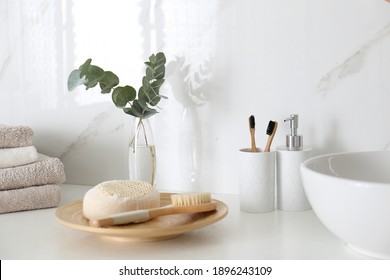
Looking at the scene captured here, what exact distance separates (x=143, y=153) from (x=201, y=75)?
22 centimetres

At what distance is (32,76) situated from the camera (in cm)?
145

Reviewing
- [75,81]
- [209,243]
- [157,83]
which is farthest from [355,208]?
[75,81]

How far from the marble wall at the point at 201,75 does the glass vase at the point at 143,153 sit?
0.27 feet

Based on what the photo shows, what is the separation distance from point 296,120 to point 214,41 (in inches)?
10.7

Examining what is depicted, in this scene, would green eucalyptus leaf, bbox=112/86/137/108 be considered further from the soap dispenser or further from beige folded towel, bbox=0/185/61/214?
the soap dispenser

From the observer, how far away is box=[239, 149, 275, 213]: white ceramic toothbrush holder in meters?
1.09

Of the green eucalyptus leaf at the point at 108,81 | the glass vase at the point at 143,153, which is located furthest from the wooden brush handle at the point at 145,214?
the green eucalyptus leaf at the point at 108,81

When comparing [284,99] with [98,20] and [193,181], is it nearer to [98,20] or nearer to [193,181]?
[193,181]

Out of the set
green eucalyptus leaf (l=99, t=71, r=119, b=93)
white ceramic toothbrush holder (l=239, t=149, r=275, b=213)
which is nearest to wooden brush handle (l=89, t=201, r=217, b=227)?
white ceramic toothbrush holder (l=239, t=149, r=275, b=213)

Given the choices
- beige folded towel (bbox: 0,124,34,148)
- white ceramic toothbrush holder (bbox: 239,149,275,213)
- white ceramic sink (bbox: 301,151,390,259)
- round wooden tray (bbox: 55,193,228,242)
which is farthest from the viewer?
beige folded towel (bbox: 0,124,34,148)

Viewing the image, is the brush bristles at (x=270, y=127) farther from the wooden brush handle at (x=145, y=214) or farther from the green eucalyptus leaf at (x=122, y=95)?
the green eucalyptus leaf at (x=122, y=95)

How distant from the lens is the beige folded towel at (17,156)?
117cm

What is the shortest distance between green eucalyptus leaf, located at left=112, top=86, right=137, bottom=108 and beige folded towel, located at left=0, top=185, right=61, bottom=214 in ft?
0.76

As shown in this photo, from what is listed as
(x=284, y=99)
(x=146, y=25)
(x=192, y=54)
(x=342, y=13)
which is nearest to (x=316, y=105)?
(x=284, y=99)
